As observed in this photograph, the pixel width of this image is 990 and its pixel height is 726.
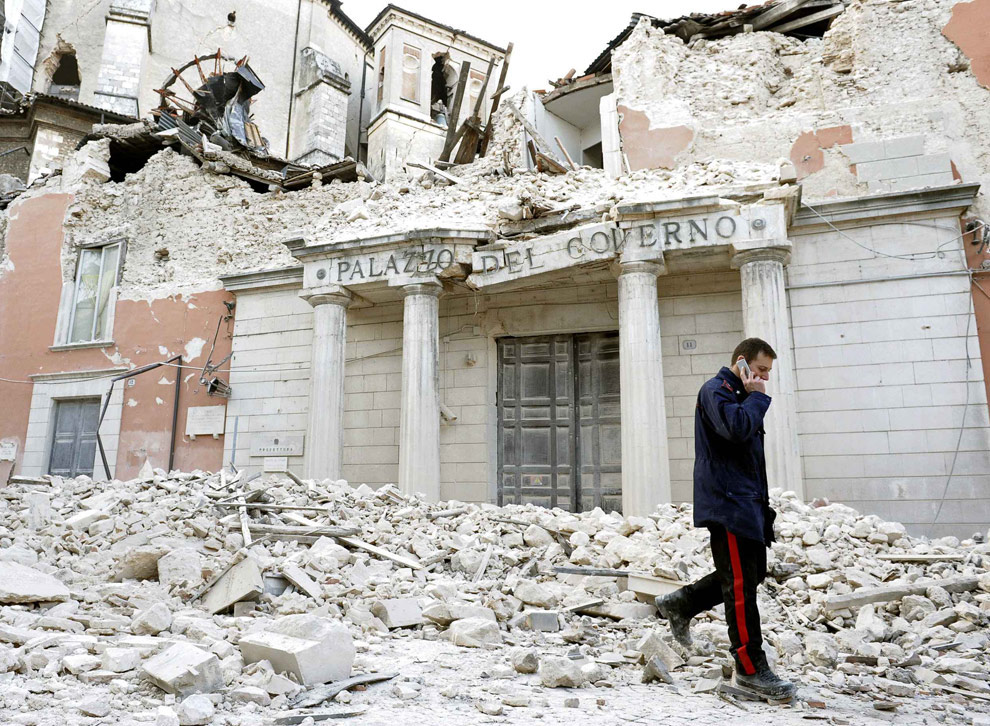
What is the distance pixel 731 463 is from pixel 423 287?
732 cm

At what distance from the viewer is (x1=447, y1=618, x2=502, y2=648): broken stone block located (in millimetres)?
4258

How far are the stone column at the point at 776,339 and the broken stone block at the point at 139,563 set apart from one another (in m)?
6.57

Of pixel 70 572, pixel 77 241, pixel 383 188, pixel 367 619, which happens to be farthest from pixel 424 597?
pixel 77 241

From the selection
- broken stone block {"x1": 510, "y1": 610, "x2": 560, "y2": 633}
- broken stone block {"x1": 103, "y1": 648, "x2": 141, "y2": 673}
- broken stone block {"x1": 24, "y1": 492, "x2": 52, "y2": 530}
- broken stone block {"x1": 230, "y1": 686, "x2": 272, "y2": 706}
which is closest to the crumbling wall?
broken stone block {"x1": 510, "y1": 610, "x2": 560, "y2": 633}

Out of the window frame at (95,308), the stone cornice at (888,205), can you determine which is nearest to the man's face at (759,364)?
the stone cornice at (888,205)

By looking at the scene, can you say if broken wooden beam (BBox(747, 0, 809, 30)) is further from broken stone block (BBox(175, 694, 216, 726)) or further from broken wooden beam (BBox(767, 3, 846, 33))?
broken stone block (BBox(175, 694, 216, 726))

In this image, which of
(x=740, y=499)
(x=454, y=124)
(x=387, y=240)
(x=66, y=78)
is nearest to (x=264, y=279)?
(x=387, y=240)

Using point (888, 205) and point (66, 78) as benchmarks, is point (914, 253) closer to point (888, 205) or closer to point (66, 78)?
point (888, 205)

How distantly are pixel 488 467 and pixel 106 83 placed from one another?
21.4m

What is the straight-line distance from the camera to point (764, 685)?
10.7 ft

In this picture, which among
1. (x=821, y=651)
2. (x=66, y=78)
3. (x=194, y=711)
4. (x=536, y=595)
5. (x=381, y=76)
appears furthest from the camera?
(x=381, y=76)

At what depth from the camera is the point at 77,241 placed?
50.6 feet

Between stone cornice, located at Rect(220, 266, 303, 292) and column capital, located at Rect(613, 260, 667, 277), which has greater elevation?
stone cornice, located at Rect(220, 266, 303, 292)

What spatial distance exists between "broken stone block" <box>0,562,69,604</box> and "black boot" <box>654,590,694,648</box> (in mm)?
3753
